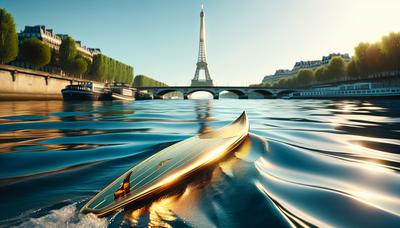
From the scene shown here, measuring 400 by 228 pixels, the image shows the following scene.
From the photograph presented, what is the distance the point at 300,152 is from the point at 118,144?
3.63m

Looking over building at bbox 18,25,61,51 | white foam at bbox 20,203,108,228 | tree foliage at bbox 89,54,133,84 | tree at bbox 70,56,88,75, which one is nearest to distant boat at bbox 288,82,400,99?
white foam at bbox 20,203,108,228

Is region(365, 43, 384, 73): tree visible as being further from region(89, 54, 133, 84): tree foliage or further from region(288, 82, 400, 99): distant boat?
region(89, 54, 133, 84): tree foliage

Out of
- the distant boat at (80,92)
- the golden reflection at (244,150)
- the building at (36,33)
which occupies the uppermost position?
the building at (36,33)

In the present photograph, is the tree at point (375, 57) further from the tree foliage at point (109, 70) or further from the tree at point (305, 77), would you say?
the tree foliage at point (109, 70)

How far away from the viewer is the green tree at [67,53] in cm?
5584

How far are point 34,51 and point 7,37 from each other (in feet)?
21.4

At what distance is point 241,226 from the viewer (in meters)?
1.87

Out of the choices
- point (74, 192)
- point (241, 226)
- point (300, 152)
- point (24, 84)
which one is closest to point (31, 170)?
point (74, 192)

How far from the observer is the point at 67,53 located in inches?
2213

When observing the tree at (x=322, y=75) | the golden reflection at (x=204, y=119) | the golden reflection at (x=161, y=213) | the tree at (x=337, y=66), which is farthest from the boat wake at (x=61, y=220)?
the tree at (x=322, y=75)

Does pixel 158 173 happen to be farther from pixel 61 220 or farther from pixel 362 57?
pixel 362 57

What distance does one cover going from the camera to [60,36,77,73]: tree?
55.8 m

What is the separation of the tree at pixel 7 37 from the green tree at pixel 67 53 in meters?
15.7

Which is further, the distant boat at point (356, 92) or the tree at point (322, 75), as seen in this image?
the tree at point (322, 75)
